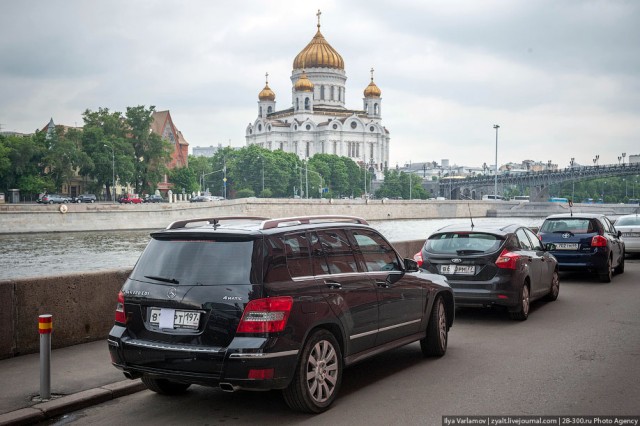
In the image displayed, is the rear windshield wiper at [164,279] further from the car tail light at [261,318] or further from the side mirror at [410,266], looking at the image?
the side mirror at [410,266]

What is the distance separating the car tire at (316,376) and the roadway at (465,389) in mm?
111

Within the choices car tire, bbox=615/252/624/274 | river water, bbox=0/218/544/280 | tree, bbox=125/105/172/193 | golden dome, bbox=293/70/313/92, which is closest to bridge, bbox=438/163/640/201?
golden dome, bbox=293/70/313/92

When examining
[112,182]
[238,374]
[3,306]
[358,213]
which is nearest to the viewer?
[238,374]

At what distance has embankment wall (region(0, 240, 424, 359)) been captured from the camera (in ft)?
25.9

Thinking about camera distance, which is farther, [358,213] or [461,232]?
[358,213]

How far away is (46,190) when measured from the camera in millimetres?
82188

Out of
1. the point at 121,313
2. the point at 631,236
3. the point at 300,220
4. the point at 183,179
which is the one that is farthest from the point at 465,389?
the point at 183,179

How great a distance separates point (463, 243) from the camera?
1081cm

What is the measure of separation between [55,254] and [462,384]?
3895 centimetres

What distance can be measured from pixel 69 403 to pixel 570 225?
12.5 m

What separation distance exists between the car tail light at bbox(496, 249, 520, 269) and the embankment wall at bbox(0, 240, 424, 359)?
16.0ft

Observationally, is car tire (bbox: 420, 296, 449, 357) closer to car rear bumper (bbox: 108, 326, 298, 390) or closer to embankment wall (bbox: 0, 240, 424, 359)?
car rear bumper (bbox: 108, 326, 298, 390)

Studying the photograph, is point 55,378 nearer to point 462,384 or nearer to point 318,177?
point 462,384

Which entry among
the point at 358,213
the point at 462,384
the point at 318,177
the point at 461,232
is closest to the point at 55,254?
the point at 461,232
